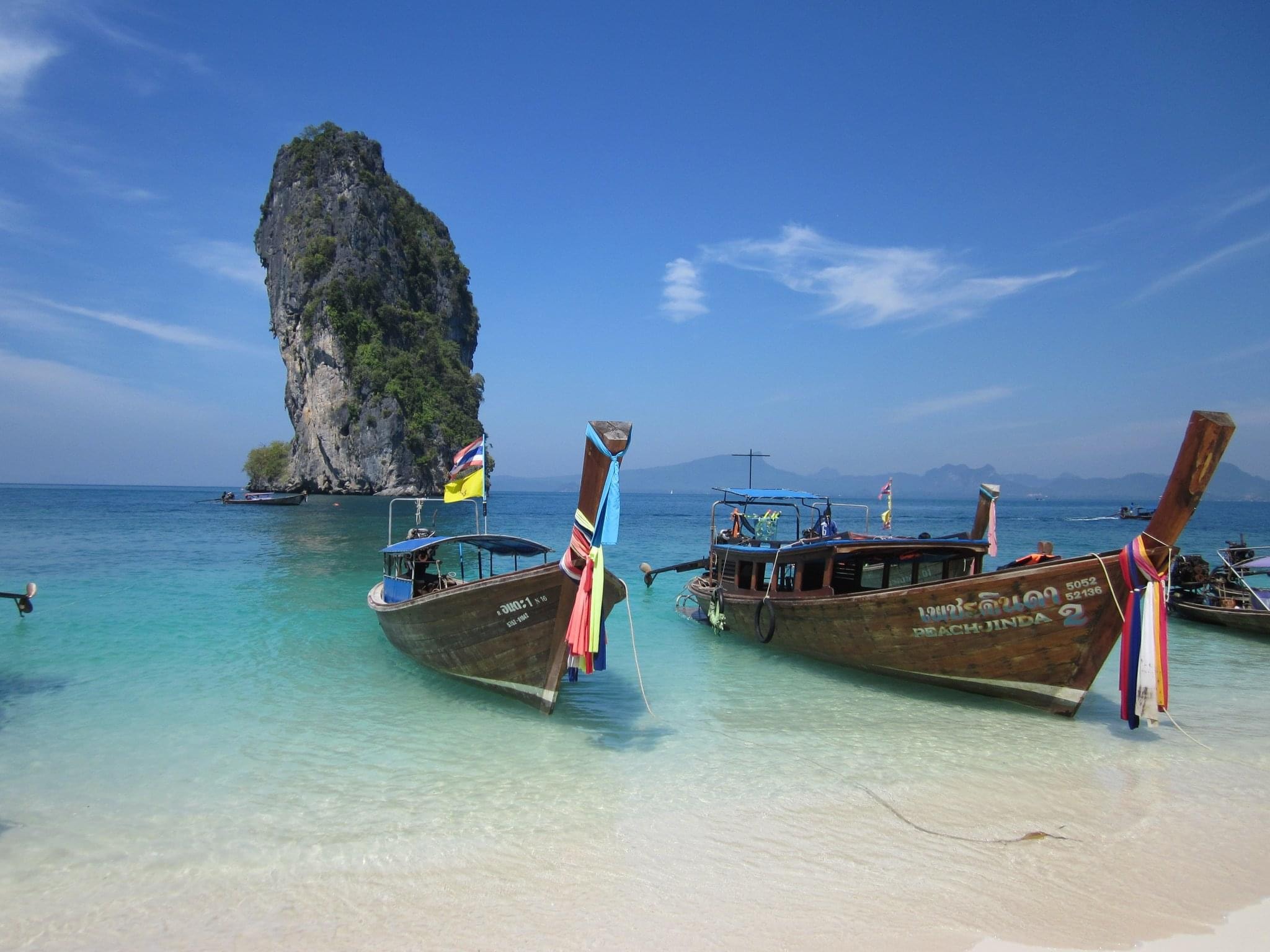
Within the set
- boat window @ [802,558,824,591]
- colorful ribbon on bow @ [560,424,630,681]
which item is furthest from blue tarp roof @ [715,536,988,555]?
colorful ribbon on bow @ [560,424,630,681]

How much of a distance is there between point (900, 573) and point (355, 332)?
75352 millimetres

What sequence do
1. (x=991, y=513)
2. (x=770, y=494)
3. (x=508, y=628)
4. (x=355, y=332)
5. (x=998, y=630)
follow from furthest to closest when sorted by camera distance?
(x=355, y=332) < (x=770, y=494) < (x=991, y=513) < (x=998, y=630) < (x=508, y=628)

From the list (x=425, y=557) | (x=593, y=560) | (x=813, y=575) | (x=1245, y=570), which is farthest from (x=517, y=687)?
(x=1245, y=570)

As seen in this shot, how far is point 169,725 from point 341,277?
7736cm

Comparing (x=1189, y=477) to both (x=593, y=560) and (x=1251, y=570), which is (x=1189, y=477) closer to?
(x=593, y=560)

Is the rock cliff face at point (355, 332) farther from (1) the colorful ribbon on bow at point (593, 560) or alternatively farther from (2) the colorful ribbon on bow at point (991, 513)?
(1) the colorful ribbon on bow at point (593, 560)

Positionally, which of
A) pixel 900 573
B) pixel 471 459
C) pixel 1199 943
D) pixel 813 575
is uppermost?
pixel 471 459

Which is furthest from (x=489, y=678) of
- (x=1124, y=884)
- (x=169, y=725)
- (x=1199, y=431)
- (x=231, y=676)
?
(x=1199, y=431)

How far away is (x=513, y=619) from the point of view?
852cm

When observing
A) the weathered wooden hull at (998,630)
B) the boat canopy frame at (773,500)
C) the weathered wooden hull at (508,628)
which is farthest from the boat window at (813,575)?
the weathered wooden hull at (508,628)

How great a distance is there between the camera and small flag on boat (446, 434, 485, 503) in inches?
416

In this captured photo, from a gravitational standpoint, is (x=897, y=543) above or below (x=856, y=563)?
above

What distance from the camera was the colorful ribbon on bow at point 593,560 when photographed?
722 centimetres

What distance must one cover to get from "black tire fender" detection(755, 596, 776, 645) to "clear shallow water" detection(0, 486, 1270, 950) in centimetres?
38
